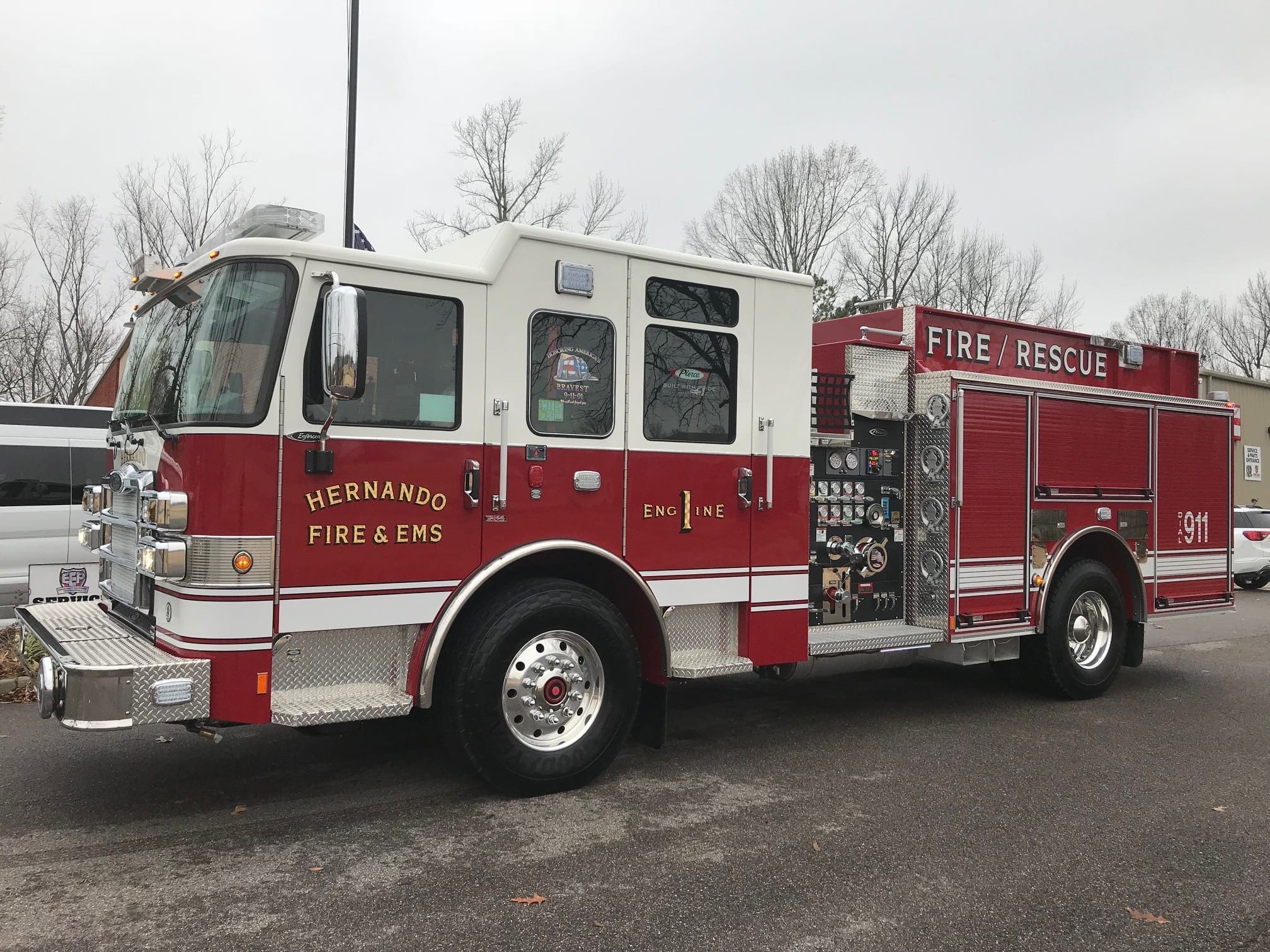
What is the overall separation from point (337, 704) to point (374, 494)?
0.93m

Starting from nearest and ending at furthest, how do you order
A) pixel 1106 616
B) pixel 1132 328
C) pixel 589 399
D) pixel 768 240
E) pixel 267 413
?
pixel 267 413 < pixel 589 399 < pixel 1106 616 < pixel 768 240 < pixel 1132 328

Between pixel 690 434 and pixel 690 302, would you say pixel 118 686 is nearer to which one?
pixel 690 434

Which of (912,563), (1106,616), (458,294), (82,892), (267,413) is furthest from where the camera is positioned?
(1106,616)

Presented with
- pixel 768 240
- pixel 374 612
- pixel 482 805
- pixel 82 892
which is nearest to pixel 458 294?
pixel 374 612

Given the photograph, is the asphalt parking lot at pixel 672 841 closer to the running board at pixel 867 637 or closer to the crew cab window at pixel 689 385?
the running board at pixel 867 637

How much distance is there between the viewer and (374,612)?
14.8 ft

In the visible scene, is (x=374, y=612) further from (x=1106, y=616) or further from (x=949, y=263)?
(x=949, y=263)

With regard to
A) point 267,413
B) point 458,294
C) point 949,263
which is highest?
point 949,263

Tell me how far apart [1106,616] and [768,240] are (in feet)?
88.5

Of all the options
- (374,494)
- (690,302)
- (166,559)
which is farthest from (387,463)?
(690,302)

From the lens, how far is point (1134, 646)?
25.9 feet

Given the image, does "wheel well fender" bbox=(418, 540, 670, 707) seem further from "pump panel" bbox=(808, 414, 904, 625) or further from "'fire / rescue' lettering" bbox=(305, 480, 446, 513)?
"pump panel" bbox=(808, 414, 904, 625)

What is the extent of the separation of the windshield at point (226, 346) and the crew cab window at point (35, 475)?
179 inches

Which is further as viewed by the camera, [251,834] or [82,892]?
[251,834]
